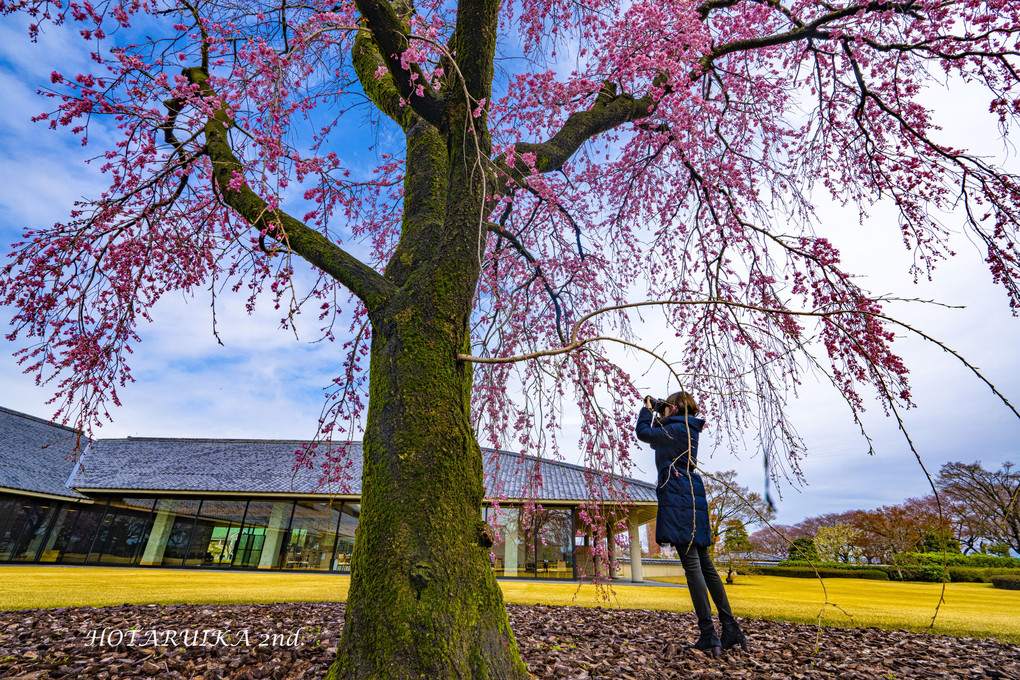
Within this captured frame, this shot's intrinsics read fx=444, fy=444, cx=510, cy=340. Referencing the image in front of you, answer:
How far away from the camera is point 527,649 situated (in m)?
3.15

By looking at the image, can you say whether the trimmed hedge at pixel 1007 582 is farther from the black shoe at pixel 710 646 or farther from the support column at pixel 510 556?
the black shoe at pixel 710 646

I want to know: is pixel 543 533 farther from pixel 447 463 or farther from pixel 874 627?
pixel 447 463

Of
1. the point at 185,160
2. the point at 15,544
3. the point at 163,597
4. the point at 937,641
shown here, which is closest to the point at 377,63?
the point at 185,160

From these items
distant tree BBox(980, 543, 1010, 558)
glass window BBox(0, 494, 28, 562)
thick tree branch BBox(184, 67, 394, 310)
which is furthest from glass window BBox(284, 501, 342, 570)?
distant tree BBox(980, 543, 1010, 558)

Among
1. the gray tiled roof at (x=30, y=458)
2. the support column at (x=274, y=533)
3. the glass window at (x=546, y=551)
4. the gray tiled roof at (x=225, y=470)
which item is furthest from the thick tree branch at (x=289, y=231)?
the support column at (x=274, y=533)

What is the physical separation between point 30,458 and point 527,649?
2162 cm

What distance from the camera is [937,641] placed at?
3.96m

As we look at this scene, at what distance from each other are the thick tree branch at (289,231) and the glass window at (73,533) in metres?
19.1

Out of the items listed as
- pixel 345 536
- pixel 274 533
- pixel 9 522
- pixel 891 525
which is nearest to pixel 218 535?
pixel 274 533

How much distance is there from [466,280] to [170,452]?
69.9 ft

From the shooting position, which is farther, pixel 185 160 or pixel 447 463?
pixel 185 160

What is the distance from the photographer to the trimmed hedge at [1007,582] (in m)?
11.4

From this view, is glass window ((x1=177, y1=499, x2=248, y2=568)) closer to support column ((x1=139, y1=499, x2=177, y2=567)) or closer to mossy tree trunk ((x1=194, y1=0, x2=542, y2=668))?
support column ((x1=139, y1=499, x2=177, y2=567))

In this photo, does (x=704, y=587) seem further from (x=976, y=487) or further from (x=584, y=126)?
(x=976, y=487)
